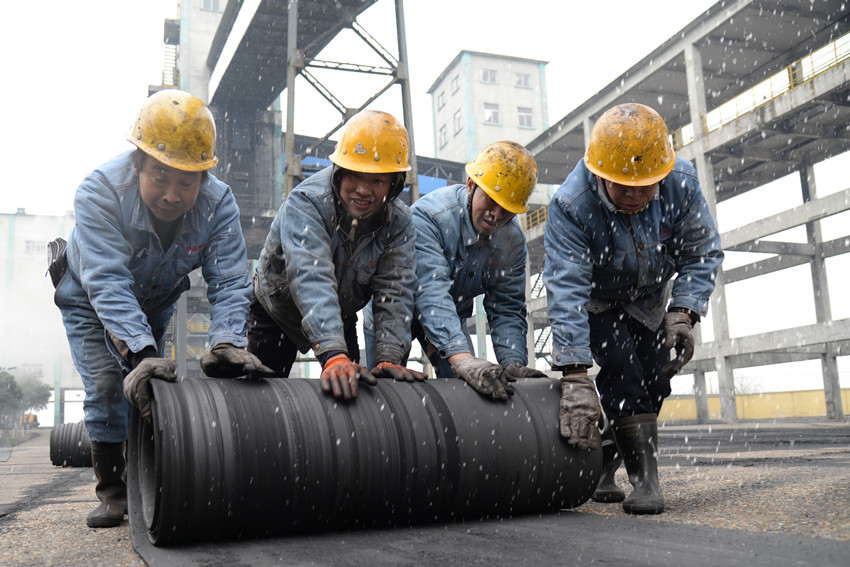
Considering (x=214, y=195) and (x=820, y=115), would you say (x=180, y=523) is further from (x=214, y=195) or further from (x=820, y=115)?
(x=820, y=115)

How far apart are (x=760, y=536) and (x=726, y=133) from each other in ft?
51.3

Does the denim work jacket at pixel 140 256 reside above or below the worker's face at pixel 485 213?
below

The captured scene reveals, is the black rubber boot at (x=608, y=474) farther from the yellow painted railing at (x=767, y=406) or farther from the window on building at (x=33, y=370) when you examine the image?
the window on building at (x=33, y=370)

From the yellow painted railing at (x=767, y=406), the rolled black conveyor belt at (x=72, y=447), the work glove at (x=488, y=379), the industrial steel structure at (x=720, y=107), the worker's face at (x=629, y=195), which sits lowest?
the yellow painted railing at (x=767, y=406)

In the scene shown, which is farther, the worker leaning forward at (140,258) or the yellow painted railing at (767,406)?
the yellow painted railing at (767,406)

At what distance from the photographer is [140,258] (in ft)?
9.52

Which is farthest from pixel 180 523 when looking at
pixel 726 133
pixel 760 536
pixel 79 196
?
pixel 726 133

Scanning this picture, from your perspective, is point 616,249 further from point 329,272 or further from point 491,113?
point 491,113

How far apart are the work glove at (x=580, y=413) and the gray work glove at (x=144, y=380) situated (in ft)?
4.60

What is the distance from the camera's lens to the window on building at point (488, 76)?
3297 centimetres

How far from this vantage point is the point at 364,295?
3.22m

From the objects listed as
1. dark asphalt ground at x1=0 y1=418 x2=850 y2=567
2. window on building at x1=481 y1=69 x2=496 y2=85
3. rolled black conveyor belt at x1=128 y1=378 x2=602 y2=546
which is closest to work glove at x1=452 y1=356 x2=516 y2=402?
rolled black conveyor belt at x1=128 y1=378 x2=602 y2=546

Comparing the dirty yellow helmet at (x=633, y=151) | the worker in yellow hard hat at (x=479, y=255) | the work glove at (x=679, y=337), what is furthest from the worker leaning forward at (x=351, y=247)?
the work glove at (x=679, y=337)

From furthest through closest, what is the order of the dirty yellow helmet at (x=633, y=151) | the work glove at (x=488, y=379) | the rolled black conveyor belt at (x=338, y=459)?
1. the dirty yellow helmet at (x=633, y=151)
2. the work glove at (x=488, y=379)
3. the rolled black conveyor belt at (x=338, y=459)
